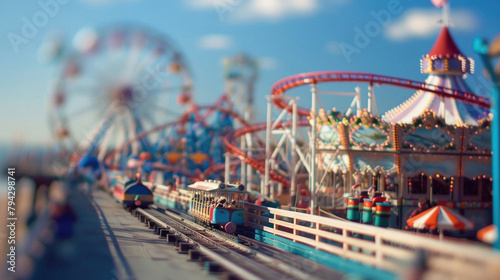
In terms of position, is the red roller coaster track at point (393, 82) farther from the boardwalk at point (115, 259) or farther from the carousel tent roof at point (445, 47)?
the boardwalk at point (115, 259)

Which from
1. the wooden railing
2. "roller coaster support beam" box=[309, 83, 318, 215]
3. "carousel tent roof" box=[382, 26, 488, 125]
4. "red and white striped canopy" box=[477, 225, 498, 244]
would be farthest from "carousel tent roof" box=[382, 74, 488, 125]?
"red and white striped canopy" box=[477, 225, 498, 244]

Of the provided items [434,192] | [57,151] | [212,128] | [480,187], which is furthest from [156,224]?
[212,128]

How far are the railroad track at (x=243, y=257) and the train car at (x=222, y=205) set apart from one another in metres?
0.47

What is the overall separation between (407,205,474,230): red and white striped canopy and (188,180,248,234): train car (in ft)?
24.0

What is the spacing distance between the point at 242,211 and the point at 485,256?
13172mm

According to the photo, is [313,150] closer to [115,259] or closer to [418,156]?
[418,156]

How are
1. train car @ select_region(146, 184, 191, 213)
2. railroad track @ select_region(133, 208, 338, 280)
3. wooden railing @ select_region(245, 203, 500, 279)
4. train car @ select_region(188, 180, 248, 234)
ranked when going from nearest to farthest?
wooden railing @ select_region(245, 203, 500, 279), railroad track @ select_region(133, 208, 338, 280), train car @ select_region(188, 180, 248, 234), train car @ select_region(146, 184, 191, 213)

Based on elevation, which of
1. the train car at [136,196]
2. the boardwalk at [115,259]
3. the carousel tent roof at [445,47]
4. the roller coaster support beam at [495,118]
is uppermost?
the carousel tent roof at [445,47]

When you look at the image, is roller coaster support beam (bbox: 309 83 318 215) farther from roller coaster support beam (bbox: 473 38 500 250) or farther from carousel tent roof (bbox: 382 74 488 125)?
roller coaster support beam (bbox: 473 38 500 250)

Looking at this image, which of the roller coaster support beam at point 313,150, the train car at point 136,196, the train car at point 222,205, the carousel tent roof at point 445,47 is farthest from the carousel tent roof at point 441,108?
the train car at point 136,196

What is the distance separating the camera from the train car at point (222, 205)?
18.5 m

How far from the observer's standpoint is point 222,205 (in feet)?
61.5

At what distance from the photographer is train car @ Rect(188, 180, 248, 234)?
60.7 feet

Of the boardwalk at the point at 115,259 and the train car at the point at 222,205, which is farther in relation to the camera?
the train car at the point at 222,205
